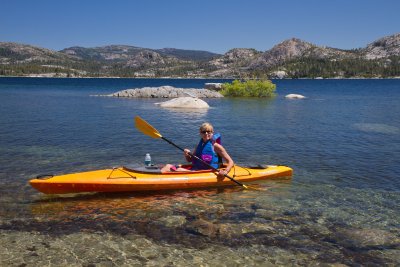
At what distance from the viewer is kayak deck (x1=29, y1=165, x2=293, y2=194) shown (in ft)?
38.7

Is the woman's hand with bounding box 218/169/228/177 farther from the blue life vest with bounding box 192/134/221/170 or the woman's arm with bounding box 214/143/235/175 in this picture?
the blue life vest with bounding box 192/134/221/170

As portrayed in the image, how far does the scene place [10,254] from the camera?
822 centimetres

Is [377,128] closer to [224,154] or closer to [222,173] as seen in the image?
[224,154]

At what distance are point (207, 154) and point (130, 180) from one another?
2819mm

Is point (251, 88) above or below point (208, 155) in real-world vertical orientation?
above

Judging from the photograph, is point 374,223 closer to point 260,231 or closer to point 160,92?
point 260,231

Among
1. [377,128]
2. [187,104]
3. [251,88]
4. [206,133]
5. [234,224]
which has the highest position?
[251,88]

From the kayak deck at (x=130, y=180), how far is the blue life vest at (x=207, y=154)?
0.35 metres

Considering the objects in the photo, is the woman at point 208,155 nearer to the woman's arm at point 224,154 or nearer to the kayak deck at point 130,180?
the woman's arm at point 224,154

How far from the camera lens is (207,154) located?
1345cm

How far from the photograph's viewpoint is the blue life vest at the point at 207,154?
13.4 metres

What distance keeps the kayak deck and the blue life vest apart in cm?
35

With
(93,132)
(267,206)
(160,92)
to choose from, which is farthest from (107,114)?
(267,206)

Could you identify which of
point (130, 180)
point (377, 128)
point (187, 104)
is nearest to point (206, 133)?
point (130, 180)
